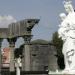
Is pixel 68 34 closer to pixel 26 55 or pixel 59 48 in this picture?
pixel 26 55

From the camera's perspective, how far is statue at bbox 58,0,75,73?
16281 mm

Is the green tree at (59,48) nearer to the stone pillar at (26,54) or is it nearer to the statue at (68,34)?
the stone pillar at (26,54)

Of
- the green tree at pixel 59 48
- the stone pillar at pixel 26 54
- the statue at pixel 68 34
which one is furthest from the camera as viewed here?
the green tree at pixel 59 48

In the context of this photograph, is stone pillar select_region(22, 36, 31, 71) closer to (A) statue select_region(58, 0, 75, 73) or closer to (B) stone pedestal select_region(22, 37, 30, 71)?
(B) stone pedestal select_region(22, 37, 30, 71)

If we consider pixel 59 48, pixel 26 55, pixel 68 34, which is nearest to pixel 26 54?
pixel 26 55

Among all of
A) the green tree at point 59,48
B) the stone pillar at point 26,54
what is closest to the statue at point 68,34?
the stone pillar at point 26,54

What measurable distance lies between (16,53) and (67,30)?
31.2 metres

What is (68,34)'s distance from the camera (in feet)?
54.8

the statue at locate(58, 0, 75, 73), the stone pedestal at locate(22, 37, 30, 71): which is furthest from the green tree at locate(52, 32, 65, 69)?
the statue at locate(58, 0, 75, 73)

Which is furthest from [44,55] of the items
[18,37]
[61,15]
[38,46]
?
[61,15]

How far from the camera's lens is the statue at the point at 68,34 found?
16281 millimetres

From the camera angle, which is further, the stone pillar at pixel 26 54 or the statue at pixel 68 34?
the stone pillar at pixel 26 54

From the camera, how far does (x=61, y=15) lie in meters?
17.0

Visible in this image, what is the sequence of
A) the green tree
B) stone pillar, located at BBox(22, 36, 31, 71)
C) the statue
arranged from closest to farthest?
the statue < stone pillar, located at BBox(22, 36, 31, 71) < the green tree
